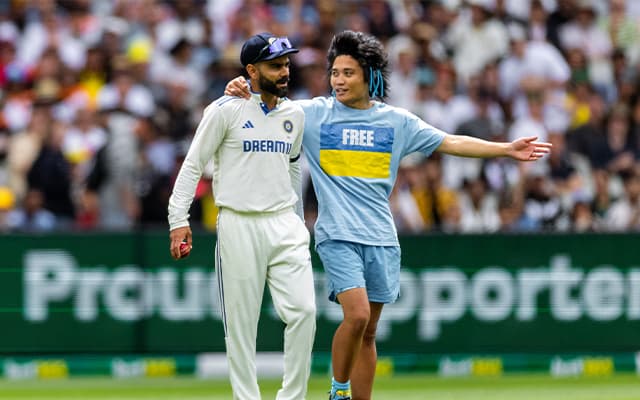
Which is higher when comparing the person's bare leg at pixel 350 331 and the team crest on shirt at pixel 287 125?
the team crest on shirt at pixel 287 125

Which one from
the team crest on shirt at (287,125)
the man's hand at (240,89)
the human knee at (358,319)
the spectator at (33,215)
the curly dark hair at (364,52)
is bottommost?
the human knee at (358,319)

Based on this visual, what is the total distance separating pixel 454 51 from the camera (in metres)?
16.5

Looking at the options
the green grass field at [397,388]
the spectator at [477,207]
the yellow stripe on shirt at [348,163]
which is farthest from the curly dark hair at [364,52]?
the spectator at [477,207]

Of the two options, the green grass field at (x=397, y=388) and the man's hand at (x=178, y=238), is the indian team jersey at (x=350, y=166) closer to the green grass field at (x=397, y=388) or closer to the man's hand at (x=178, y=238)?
the man's hand at (x=178, y=238)

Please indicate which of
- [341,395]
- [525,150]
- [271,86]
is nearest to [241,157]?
[271,86]

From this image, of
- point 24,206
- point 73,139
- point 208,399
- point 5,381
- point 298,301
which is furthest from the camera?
point 73,139

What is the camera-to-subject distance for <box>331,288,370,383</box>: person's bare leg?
827 centimetres

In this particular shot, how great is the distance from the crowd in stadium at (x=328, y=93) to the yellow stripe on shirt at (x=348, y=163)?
4601 mm

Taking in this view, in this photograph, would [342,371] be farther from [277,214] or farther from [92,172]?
[92,172]

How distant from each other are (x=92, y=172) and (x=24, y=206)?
77cm

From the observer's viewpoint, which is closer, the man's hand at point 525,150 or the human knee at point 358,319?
the human knee at point 358,319

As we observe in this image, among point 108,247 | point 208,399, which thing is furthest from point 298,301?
point 108,247

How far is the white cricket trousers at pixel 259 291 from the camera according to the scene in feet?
26.6

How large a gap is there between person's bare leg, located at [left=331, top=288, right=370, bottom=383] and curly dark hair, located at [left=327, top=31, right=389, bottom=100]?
136 cm
